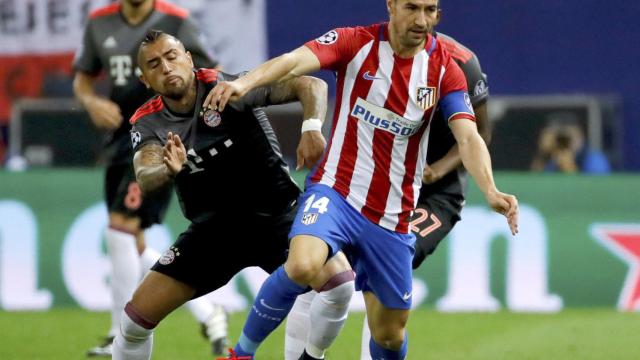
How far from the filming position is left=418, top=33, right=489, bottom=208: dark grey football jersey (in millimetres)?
8016

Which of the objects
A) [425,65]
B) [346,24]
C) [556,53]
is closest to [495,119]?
[556,53]

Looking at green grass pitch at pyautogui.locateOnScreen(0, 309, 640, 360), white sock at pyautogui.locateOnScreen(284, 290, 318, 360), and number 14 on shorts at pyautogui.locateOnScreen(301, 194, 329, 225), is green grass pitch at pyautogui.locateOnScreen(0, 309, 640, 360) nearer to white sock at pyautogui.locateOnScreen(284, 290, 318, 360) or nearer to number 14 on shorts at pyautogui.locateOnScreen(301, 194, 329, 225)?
white sock at pyautogui.locateOnScreen(284, 290, 318, 360)

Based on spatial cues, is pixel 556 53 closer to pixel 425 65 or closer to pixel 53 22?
pixel 53 22

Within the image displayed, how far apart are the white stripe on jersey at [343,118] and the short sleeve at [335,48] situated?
0.15 ft

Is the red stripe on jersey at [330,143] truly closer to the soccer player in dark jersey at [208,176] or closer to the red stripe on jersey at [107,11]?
the soccer player in dark jersey at [208,176]

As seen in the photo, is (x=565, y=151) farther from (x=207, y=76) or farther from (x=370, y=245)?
(x=207, y=76)

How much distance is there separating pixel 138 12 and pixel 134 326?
325 cm

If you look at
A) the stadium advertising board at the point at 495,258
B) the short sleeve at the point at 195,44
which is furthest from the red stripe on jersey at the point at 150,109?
the stadium advertising board at the point at 495,258

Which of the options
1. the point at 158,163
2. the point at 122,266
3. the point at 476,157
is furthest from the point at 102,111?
the point at 476,157

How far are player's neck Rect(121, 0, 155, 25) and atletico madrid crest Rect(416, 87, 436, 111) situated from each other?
334 centimetres

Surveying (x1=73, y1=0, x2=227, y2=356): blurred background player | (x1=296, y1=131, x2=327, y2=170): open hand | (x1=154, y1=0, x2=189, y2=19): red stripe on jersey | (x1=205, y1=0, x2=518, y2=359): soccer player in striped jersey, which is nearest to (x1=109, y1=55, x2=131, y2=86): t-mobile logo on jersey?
(x1=73, y1=0, x2=227, y2=356): blurred background player

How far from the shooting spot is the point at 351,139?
284 inches

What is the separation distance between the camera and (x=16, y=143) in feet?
48.5

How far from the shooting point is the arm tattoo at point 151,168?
22.1ft
